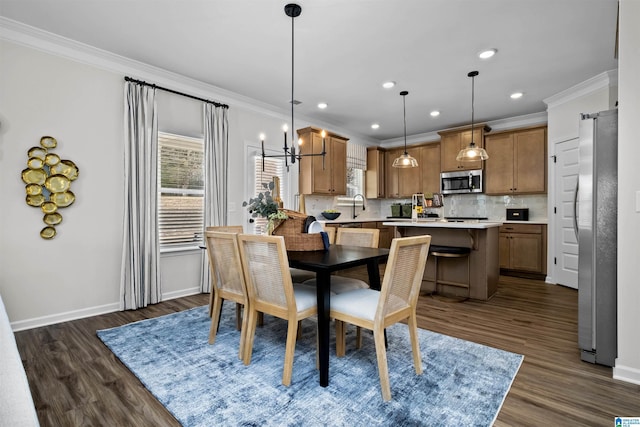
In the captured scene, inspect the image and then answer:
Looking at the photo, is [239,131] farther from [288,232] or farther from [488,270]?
[488,270]

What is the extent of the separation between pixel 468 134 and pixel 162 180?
5240mm

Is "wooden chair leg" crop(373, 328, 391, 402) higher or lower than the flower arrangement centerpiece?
lower

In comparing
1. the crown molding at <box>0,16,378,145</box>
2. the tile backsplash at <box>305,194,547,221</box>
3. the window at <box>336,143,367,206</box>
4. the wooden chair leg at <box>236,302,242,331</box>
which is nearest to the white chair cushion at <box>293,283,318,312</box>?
the wooden chair leg at <box>236,302,242,331</box>

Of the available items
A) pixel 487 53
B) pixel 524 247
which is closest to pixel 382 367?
pixel 487 53

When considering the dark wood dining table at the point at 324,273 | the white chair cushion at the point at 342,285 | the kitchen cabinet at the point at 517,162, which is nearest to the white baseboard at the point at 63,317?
the white chair cushion at the point at 342,285

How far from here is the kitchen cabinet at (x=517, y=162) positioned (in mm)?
5262

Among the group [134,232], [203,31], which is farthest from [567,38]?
[134,232]

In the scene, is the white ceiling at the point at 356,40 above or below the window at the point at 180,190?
above

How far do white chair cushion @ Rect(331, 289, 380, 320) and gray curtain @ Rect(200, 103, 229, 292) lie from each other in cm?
→ 260

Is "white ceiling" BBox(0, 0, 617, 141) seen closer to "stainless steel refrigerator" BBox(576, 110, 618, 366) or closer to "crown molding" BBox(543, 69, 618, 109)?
"crown molding" BBox(543, 69, 618, 109)

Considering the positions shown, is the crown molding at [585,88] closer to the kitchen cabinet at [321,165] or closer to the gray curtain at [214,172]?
the kitchen cabinet at [321,165]

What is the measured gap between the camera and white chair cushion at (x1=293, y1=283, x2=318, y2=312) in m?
2.04

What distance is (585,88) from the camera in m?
4.21

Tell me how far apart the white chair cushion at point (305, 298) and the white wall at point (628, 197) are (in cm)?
199
